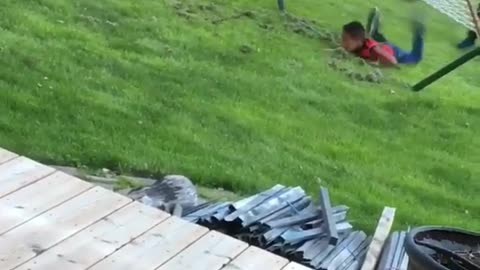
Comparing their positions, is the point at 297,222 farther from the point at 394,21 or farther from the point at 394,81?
the point at 394,21

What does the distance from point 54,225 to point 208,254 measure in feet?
1.17

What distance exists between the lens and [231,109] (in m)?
4.21

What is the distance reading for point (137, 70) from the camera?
4426 millimetres

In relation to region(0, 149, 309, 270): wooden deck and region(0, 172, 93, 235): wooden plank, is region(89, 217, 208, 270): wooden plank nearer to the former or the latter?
region(0, 149, 309, 270): wooden deck

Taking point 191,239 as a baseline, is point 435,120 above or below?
below

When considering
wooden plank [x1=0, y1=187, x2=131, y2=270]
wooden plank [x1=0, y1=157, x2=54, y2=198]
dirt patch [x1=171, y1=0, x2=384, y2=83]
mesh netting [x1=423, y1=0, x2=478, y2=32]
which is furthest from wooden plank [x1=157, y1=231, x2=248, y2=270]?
dirt patch [x1=171, y1=0, x2=384, y2=83]

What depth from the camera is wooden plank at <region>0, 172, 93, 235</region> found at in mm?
2152

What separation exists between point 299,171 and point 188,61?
1.29 metres

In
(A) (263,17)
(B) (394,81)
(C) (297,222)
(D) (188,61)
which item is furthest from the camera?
(A) (263,17)

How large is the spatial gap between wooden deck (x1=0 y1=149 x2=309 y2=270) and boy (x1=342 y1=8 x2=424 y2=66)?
11.1 ft

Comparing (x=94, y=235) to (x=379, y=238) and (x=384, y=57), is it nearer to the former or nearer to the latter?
(x=379, y=238)

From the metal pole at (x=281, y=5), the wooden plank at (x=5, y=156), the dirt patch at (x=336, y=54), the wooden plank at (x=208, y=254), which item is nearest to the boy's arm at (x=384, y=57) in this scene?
the dirt patch at (x=336, y=54)

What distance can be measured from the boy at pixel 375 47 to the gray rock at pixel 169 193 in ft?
8.56

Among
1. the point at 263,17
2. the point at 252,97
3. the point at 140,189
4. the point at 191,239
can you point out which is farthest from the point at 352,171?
the point at 263,17
